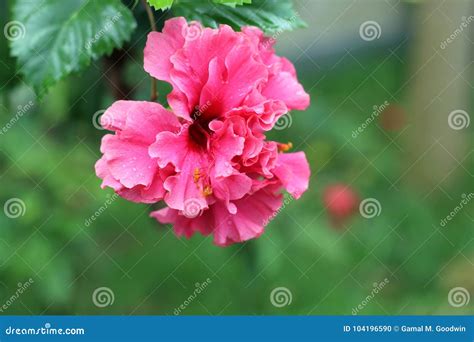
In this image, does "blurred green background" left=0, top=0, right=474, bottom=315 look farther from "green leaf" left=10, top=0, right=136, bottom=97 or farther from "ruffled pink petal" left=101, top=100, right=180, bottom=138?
"ruffled pink petal" left=101, top=100, right=180, bottom=138

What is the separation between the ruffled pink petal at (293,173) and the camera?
2.95 ft

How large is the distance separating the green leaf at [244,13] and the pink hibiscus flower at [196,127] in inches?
1.3

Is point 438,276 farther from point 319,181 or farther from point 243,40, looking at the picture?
point 243,40

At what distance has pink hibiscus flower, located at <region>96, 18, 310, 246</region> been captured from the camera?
0.81m

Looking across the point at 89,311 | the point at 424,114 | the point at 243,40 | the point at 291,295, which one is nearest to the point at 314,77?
the point at 424,114

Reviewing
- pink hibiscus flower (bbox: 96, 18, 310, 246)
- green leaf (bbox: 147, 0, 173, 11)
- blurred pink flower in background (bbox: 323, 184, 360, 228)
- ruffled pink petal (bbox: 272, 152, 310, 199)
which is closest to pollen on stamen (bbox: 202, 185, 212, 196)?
pink hibiscus flower (bbox: 96, 18, 310, 246)

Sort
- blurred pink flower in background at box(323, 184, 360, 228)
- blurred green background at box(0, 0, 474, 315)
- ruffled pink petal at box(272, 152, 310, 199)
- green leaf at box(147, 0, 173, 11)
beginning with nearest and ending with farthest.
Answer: green leaf at box(147, 0, 173, 11) < ruffled pink petal at box(272, 152, 310, 199) < blurred green background at box(0, 0, 474, 315) < blurred pink flower in background at box(323, 184, 360, 228)

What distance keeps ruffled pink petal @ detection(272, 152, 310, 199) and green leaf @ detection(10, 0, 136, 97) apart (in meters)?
0.27

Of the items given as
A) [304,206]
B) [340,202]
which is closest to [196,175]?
[304,206]

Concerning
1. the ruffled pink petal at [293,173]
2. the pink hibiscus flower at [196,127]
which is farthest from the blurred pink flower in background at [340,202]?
the pink hibiscus flower at [196,127]

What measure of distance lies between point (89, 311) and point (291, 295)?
2.04ft

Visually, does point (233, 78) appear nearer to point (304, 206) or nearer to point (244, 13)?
point (244, 13)

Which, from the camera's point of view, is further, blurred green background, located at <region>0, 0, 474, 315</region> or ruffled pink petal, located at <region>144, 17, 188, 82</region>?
blurred green background, located at <region>0, 0, 474, 315</region>

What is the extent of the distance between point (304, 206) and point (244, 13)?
0.97 m
